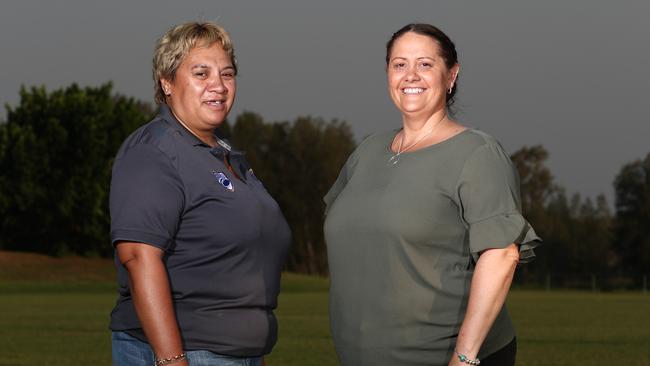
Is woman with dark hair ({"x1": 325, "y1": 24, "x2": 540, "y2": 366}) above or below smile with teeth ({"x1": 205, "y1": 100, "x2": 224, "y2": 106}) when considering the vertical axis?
below

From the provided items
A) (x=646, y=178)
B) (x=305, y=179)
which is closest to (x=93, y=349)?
(x=305, y=179)

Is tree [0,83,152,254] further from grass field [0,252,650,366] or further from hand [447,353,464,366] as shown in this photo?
hand [447,353,464,366]

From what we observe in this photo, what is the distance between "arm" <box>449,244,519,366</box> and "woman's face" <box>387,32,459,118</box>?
64cm

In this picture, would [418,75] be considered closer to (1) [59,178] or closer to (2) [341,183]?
(2) [341,183]

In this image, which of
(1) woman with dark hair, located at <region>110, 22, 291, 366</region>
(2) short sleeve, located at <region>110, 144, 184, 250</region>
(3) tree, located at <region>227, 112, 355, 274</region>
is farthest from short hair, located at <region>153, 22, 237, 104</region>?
(3) tree, located at <region>227, 112, 355, 274</region>

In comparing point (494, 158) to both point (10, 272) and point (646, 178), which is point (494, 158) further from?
point (646, 178)

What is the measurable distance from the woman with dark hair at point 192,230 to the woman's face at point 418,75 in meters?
0.60

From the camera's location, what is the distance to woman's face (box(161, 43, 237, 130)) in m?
4.26

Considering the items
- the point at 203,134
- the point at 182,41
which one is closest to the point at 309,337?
the point at 203,134

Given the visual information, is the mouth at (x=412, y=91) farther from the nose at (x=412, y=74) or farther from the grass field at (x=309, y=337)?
the grass field at (x=309, y=337)

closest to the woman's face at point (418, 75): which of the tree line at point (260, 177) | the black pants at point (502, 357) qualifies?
the black pants at point (502, 357)

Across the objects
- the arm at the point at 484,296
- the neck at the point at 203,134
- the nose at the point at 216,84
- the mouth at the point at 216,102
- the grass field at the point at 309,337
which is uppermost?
the nose at the point at 216,84

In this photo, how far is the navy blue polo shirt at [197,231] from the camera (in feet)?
13.0

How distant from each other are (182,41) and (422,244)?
43.5 inches
